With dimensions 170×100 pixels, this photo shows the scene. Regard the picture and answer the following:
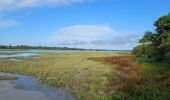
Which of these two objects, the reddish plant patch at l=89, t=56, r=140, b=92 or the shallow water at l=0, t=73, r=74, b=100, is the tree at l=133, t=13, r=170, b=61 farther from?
the shallow water at l=0, t=73, r=74, b=100

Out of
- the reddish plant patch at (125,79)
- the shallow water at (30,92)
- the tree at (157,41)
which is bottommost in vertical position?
the shallow water at (30,92)

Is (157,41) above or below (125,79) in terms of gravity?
above

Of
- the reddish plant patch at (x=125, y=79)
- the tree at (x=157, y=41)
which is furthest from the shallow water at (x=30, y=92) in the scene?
the tree at (x=157, y=41)

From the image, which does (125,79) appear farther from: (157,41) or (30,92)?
(157,41)

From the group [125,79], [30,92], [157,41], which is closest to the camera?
[30,92]

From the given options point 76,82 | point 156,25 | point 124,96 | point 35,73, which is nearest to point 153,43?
point 156,25

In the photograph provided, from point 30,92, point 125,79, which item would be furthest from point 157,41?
point 30,92

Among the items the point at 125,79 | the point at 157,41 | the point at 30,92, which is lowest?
the point at 30,92

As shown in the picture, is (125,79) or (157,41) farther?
(157,41)

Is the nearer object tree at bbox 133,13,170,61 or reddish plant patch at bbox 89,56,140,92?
reddish plant patch at bbox 89,56,140,92

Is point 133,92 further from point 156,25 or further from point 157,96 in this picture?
point 156,25

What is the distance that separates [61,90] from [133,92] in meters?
6.67

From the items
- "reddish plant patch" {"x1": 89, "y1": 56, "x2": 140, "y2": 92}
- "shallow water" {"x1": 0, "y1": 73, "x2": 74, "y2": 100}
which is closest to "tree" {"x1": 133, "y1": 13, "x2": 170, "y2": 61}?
"reddish plant patch" {"x1": 89, "y1": 56, "x2": 140, "y2": 92}

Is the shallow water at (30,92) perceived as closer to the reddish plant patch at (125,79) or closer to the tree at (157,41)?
the reddish plant patch at (125,79)
